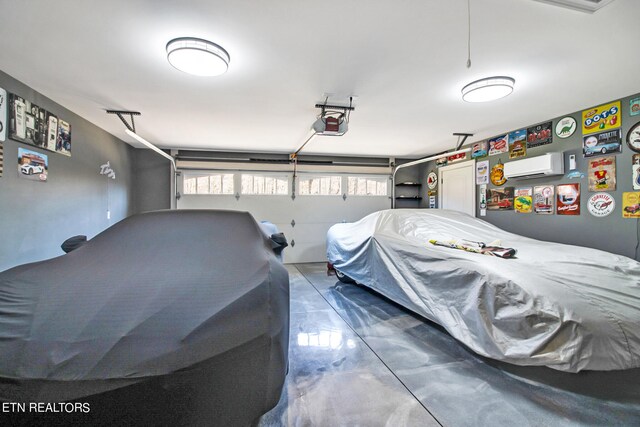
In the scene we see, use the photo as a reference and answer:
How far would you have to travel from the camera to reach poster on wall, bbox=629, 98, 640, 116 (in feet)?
9.81

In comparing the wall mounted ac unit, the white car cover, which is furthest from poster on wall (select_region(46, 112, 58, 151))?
the wall mounted ac unit

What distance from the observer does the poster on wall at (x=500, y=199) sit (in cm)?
452

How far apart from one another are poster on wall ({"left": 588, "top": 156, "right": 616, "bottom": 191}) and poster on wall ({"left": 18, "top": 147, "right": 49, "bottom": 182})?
6.35m

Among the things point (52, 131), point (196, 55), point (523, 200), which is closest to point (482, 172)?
point (523, 200)

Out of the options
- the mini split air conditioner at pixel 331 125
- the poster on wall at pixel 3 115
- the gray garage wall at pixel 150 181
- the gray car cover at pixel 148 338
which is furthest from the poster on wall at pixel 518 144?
the gray garage wall at pixel 150 181

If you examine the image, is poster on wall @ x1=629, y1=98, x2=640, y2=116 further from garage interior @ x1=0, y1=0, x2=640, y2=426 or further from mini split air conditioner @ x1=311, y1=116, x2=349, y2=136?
mini split air conditioner @ x1=311, y1=116, x2=349, y2=136

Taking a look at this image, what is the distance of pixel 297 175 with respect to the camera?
6.46 meters

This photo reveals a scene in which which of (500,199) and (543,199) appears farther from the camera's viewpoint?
(500,199)

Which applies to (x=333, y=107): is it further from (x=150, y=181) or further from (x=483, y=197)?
(x=150, y=181)

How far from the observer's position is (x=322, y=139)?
511 centimetres

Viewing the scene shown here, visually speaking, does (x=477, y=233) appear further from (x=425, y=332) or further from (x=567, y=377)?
(x=567, y=377)

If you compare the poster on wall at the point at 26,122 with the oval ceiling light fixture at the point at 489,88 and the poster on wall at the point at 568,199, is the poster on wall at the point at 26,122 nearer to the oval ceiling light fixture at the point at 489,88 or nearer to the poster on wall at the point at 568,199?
the oval ceiling light fixture at the point at 489,88

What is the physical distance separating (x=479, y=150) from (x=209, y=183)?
5407 millimetres

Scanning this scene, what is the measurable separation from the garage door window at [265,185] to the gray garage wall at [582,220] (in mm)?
4233
